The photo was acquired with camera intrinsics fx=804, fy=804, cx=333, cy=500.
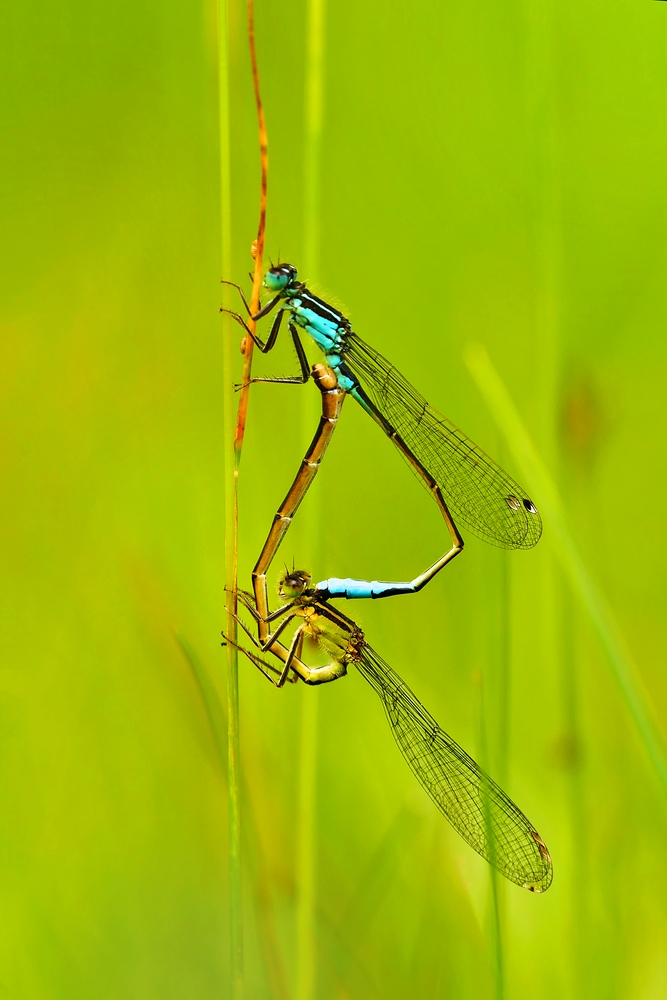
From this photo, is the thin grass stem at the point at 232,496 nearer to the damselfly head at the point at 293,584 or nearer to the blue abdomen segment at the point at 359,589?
the damselfly head at the point at 293,584

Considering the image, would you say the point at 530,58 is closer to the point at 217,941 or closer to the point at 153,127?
the point at 153,127

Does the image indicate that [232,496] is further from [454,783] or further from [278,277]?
[454,783]

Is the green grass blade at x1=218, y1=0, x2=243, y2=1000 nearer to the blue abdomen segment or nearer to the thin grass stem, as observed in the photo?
the thin grass stem

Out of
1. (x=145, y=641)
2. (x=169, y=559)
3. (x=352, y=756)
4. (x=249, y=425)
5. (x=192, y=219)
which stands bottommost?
(x=352, y=756)

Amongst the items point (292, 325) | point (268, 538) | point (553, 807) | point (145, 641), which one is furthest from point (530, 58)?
point (553, 807)

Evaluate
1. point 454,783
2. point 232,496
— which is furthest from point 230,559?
point 454,783

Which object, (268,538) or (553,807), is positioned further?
(553,807)
